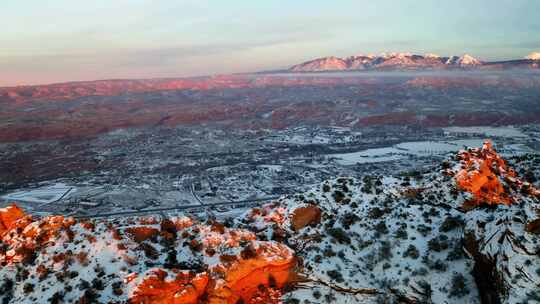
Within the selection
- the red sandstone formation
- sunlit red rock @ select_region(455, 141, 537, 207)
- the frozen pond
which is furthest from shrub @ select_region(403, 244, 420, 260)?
the frozen pond

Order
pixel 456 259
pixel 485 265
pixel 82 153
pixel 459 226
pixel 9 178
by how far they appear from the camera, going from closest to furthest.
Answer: pixel 485 265 < pixel 456 259 < pixel 459 226 < pixel 9 178 < pixel 82 153

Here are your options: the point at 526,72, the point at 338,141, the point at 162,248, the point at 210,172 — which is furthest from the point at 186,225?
the point at 526,72

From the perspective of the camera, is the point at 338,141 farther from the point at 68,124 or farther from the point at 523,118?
the point at 68,124

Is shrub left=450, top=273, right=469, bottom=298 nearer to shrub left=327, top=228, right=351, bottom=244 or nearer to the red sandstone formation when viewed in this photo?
shrub left=327, top=228, right=351, bottom=244

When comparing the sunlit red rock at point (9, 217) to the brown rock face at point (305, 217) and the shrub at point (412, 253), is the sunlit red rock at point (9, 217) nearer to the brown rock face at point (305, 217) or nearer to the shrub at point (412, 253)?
the brown rock face at point (305, 217)

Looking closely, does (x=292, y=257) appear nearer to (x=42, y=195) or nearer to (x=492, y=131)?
(x=42, y=195)

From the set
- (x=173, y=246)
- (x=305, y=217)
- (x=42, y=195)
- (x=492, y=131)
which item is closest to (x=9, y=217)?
(x=173, y=246)

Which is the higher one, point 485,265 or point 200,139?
point 485,265
